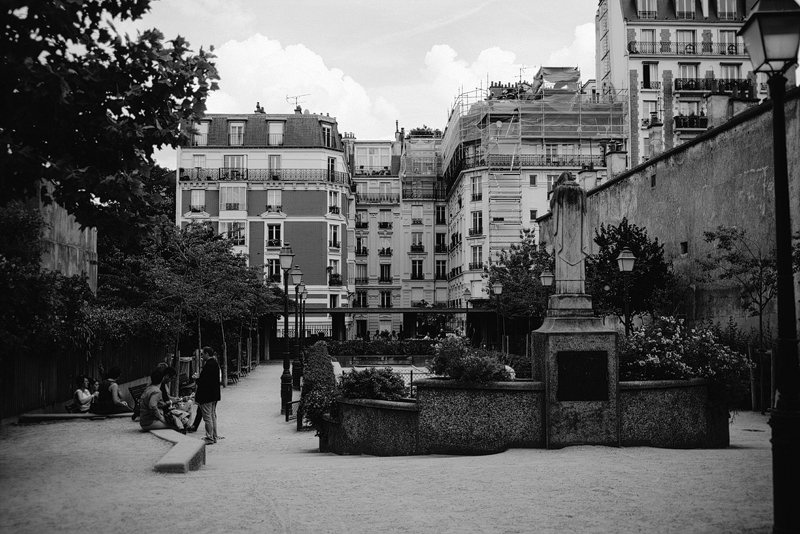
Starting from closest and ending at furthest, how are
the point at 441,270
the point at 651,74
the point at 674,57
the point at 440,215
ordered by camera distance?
the point at 674,57, the point at 651,74, the point at 441,270, the point at 440,215

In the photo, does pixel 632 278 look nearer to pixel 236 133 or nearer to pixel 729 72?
pixel 729 72

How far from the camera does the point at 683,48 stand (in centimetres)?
5725

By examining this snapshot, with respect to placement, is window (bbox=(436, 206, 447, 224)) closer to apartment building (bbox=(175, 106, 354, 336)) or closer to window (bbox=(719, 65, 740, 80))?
apartment building (bbox=(175, 106, 354, 336))

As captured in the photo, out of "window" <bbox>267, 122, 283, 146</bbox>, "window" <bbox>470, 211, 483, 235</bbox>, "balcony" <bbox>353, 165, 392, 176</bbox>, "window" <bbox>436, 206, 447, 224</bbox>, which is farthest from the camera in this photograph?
"balcony" <bbox>353, 165, 392, 176</bbox>

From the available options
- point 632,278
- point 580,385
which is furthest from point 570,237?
point 632,278

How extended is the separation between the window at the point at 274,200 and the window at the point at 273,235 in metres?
1.28

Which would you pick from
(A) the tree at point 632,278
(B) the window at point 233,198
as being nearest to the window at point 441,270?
(B) the window at point 233,198

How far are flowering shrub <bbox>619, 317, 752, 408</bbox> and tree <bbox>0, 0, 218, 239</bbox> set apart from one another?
301 inches

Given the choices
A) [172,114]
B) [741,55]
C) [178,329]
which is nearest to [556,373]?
[172,114]

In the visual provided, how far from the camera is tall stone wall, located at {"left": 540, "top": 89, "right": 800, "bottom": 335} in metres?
22.8

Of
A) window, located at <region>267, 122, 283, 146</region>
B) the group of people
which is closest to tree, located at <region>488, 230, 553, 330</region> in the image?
window, located at <region>267, 122, 283, 146</region>

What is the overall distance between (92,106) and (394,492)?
5152mm

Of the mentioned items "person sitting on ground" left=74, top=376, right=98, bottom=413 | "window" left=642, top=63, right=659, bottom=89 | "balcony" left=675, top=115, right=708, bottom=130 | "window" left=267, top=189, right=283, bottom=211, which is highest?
"window" left=642, top=63, right=659, bottom=89

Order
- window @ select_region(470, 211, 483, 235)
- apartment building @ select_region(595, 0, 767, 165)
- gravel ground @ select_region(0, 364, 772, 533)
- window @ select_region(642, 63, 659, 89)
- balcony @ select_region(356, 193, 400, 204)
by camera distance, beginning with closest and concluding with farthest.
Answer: gravel ground @ select_region(0, 364, 772, 533) → apartment building @ select_region(595, 0, 767, 165) → window @ select_region(642, 63, 659, 89) → window @ select_region(470, 211, 483, 235) → balcony @ select_region(356, 193, 400, 204)
